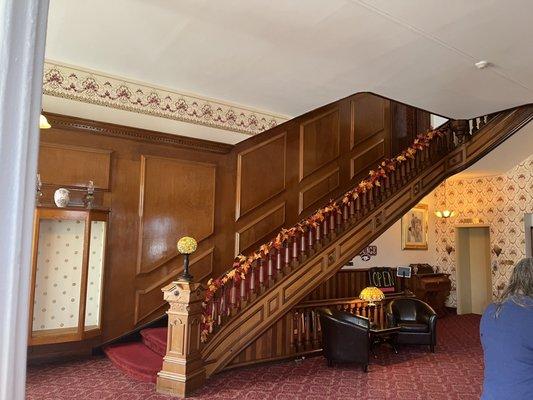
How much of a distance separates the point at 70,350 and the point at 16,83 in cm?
513

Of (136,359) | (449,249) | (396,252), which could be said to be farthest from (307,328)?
(449,249)

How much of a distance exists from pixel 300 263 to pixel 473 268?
24.7ft

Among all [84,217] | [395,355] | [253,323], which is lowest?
[395,355]

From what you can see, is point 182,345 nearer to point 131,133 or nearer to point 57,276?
point 57,276

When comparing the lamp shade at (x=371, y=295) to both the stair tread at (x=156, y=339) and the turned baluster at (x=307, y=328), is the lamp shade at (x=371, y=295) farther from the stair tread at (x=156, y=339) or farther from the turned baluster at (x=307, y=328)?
the stair tread at (x=156, y=339)

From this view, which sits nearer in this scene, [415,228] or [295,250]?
[295,250]

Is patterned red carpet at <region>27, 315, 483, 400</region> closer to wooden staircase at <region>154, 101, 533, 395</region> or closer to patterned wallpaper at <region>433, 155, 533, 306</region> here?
wooden staircase at <region>154, 101, 533, 395</region>

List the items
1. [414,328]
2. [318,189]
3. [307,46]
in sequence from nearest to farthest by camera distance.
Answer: [307,46] < [414,328] < [318,189]

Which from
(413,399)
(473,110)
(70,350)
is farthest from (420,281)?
(70,350)

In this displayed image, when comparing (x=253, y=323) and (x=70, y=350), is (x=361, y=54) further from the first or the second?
(x=70, y=350)

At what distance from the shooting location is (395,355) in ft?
21.7

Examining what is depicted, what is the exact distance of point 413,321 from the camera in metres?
7.31

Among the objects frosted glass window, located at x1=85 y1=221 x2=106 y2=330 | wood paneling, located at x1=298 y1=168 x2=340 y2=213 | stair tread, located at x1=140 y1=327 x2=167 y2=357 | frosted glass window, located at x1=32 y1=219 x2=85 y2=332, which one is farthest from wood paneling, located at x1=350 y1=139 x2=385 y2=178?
frosted glass window, located at x1=32 y1=219 x2=85 y2=332

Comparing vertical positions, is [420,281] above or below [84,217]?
below
